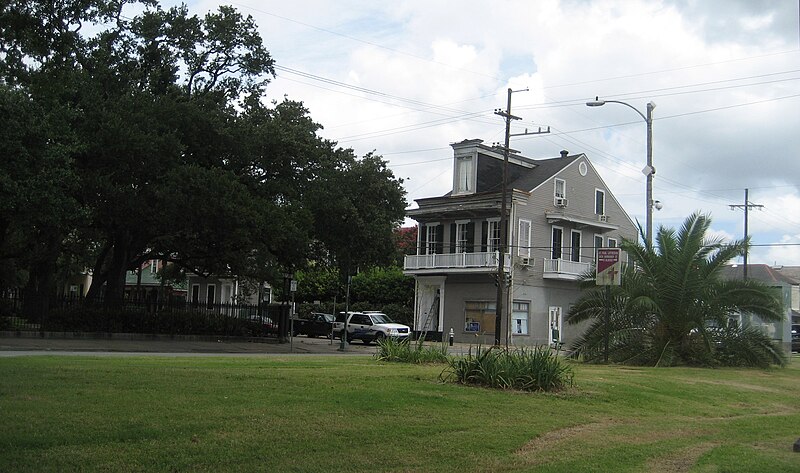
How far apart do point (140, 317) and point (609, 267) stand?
20752mm

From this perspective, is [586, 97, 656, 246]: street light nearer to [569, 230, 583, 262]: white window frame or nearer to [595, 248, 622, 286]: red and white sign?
[595, 248, 622, 286]: red and white sign

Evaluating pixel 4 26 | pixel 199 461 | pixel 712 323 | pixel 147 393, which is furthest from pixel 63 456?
pixel 712 323

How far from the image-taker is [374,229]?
36.9m

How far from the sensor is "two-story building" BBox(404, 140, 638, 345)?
1876 inches

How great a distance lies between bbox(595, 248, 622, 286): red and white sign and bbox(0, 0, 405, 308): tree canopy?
44.6 feet

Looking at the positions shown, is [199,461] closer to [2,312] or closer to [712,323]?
[712,323]

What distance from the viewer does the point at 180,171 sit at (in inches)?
1220

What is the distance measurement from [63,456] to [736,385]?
14.9 metres

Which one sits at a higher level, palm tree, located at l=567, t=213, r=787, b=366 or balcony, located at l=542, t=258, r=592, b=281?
balcony, located at l=542, t=258, r=592, b=281

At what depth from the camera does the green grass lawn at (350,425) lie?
8141 millimetres

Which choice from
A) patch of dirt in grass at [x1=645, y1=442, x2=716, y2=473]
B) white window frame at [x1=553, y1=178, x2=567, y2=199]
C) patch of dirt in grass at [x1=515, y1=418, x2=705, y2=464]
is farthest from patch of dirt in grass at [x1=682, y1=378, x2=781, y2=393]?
white window frame at [x1=553, y1=178, x2=567, y2=199]

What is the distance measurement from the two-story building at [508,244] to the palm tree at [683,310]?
20591mm

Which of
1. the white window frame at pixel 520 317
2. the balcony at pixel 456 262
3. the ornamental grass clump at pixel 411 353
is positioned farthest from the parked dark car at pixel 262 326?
the ornamental grass clump at pixel 411 353

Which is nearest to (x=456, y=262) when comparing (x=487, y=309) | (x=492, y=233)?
(x=492, y=233)
